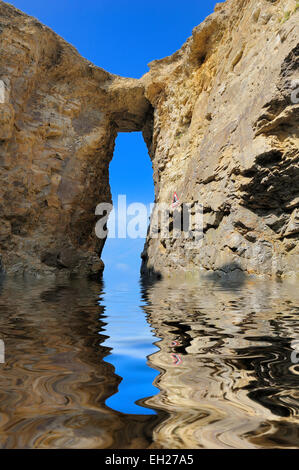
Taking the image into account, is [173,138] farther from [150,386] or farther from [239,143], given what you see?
[150,386]

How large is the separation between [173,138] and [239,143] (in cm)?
599

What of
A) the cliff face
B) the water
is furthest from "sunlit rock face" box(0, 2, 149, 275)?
the water

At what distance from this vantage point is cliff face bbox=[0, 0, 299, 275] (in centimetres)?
800

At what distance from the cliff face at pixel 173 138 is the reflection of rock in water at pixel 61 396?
7.00m

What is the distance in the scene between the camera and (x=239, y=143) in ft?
29.9

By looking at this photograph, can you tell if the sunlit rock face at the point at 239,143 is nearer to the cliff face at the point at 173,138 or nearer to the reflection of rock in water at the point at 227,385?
the cliff face at the point at 173,138

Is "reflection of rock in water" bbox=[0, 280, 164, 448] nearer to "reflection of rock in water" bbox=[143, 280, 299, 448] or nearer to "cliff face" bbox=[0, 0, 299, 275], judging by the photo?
"reflection of rock in water" bbox=[143, 280, 299, 448]

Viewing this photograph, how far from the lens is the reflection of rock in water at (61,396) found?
90cm

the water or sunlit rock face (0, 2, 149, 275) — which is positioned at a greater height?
sunlit rock face (0, 2, 149, 275)

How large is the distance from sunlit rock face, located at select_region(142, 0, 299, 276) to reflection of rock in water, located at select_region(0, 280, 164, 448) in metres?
7.01

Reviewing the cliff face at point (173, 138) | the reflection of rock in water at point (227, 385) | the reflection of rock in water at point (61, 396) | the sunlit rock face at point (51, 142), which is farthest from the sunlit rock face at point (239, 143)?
the reflection of rock in water at point (61, 396)
